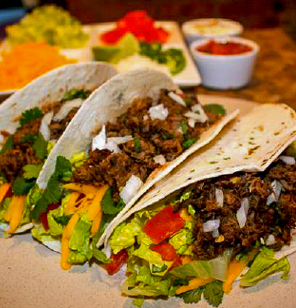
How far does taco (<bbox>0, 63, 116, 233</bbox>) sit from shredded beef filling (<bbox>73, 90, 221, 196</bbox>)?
363 mm

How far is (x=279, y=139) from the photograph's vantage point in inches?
101

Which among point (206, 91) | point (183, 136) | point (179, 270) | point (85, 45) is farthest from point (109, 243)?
point (85, 45)

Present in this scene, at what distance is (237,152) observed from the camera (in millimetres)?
2525

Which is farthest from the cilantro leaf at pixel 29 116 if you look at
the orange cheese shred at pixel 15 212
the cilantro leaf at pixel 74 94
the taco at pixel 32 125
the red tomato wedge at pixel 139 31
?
the red tomato wedge at pixel 139 31

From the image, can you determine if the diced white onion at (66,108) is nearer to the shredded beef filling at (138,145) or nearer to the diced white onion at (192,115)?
the shredded beef filling at (138,145)

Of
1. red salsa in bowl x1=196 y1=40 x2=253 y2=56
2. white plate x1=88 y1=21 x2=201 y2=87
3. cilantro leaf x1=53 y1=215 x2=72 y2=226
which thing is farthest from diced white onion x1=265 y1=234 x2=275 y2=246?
red salsa in bowl x1=196 y1=40 x2=253 y2=56

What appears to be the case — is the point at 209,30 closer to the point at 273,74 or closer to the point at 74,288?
the point at 273,74

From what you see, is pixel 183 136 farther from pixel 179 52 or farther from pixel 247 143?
pixel 179 52

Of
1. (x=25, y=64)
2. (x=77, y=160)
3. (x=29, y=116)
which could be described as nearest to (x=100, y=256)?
(x=77, y=160)

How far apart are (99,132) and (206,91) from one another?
2.33 m

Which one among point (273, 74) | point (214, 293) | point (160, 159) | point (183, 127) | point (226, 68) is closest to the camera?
point (214, 293)

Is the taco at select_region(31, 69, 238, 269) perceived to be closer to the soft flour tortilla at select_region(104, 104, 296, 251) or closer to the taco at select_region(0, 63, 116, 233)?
the soft flour tortilla at select_region(104, 104, 296, 251)

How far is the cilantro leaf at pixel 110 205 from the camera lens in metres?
2.35

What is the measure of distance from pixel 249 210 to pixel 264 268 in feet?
1.03
